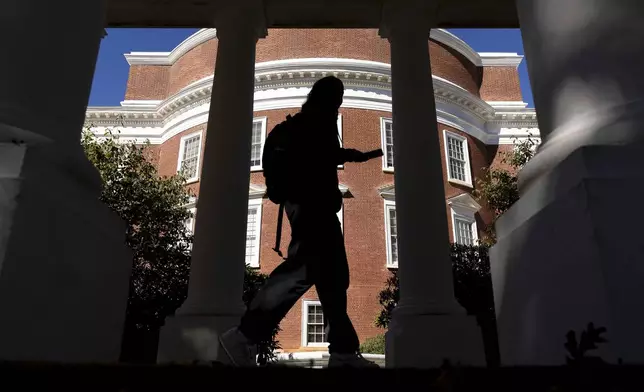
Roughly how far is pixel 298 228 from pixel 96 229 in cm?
165

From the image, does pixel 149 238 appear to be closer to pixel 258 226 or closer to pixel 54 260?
pixel 258 226

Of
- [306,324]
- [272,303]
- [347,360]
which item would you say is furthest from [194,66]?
[347,360]

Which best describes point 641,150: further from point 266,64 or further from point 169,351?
point 266,64

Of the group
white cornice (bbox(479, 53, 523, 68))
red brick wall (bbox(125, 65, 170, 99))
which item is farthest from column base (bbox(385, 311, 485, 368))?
white cornice (bbox(479, 53, 523, 68))

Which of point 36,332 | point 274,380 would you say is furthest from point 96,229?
point 274,380

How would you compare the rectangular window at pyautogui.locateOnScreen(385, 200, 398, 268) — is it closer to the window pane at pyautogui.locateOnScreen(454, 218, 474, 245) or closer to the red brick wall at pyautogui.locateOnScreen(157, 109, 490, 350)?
the red brick wall at pyautogui.locateOnScreen(157, 109, 490, 350)

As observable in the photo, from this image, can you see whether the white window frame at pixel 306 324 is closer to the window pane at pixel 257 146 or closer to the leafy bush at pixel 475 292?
the leafy bush at pixel 475 292

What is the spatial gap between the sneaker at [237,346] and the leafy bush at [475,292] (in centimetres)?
1378

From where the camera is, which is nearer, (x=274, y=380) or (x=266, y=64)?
(x=274, y=380)

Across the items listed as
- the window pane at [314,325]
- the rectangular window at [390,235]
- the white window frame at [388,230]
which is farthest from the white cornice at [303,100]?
the window pane at [314,325]

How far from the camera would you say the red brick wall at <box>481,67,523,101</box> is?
1494 inches

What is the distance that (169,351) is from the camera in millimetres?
8414

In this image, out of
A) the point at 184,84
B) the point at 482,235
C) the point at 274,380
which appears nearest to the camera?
the point at 274,380

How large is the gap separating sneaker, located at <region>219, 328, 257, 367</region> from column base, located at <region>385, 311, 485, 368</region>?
4763 millimetres
